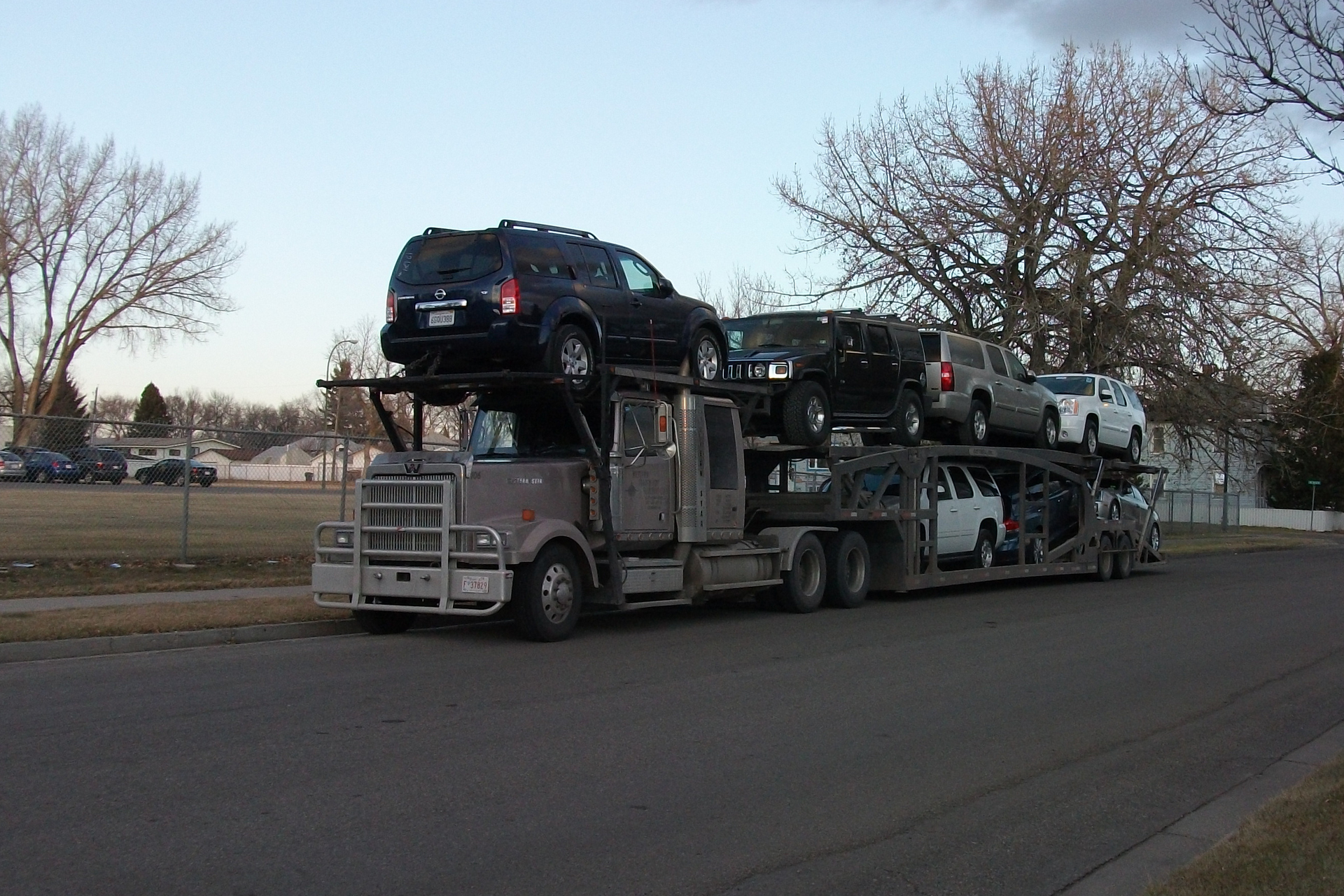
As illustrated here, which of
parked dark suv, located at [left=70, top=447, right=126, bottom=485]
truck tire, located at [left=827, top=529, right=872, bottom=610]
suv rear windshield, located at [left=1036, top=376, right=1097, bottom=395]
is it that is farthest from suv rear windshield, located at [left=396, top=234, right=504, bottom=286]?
suv rear windshield, located at [left=1036, top=376, right=1097, bottom=395]

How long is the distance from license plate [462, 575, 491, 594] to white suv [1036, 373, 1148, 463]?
555 inches

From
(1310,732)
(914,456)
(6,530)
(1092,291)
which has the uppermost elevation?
(1092,291)

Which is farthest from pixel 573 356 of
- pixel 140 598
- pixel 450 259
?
pixel 140 598

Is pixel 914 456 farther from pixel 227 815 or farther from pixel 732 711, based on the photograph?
pixel 227 815

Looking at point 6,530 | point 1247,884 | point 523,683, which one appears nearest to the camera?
point 1247,884

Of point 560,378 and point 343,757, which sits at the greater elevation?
point 560,378

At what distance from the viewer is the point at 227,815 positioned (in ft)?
19.5

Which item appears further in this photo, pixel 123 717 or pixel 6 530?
pixel 6 530

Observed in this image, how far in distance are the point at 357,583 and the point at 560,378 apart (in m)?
2.77

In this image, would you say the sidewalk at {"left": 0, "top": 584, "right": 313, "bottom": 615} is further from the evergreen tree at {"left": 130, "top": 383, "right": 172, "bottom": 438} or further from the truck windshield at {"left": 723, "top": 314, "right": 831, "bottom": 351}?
the evergreen tree at {"left": 130, "top": 383, "right": 172, "bottom": 438}

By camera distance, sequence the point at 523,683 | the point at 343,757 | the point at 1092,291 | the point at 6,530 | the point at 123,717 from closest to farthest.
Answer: the point at 343,757
the point at 123,717
the point at 523,683
the point at 6,530
the point at 1092,291

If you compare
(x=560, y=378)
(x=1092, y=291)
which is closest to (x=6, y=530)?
(x=560, y=378)

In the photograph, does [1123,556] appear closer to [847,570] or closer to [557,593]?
[847,570]

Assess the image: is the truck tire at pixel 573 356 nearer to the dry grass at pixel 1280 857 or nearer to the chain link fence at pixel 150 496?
the chain link fence at pixel 150 496
